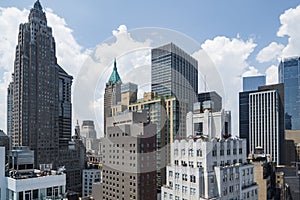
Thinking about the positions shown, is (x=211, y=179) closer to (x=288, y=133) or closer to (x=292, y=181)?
(x=292, y=181)

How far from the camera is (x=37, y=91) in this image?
3073 centimetres

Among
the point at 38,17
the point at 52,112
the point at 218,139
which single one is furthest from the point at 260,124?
the point at 218,139

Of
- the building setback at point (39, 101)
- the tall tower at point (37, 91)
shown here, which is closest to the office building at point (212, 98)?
the building setback at point (39, 101)

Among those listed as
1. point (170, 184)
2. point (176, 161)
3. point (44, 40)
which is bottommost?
point (170, 184)

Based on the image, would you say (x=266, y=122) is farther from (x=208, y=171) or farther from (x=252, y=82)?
(x=208, y=171)

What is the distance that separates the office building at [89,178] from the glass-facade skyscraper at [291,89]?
4636 centimetres


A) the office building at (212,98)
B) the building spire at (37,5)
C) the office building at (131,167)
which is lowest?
the office building at (131,167)

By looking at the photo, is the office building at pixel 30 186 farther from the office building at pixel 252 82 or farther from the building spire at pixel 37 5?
the office building at pixel 252 82

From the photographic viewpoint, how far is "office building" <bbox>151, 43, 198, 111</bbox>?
5.40 metres

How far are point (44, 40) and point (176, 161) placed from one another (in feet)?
90.2

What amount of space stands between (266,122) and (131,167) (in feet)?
129

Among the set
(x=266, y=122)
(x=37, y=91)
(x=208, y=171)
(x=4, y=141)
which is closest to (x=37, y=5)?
(x=37, y=91)

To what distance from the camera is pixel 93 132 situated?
5.19 m

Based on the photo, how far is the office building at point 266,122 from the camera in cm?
4738
